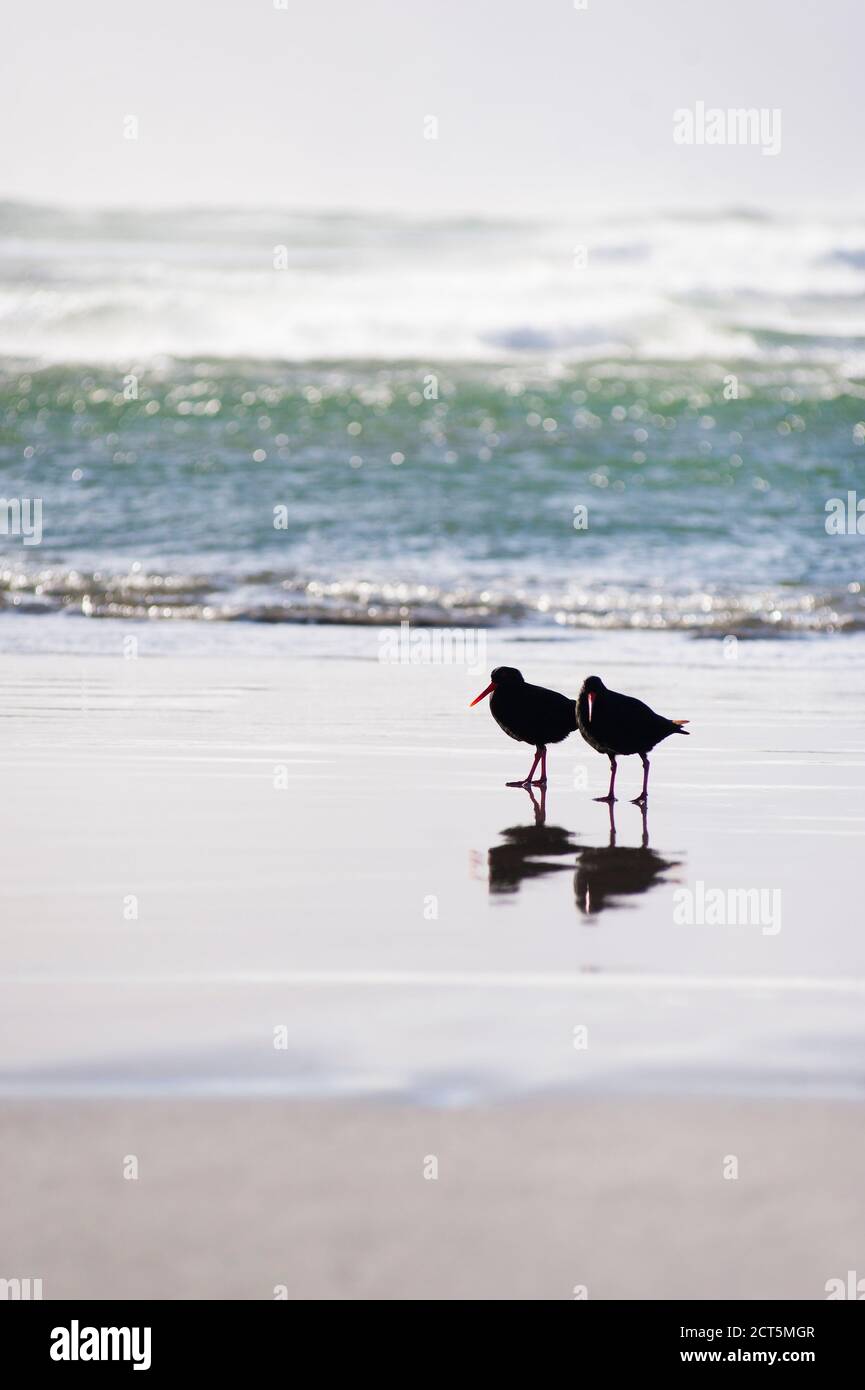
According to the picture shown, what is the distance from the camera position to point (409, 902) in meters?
4.82

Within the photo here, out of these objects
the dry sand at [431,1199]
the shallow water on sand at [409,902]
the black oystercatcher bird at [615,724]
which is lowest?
the dry sand at [431,1199]

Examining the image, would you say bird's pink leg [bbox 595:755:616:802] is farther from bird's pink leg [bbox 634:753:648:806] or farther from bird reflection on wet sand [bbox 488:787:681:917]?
bird reflection on wet sand [bbox 488:787:681:917]

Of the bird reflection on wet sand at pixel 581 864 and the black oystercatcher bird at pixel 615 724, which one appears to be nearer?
the bird reflection on wet sand at pixel 581 864

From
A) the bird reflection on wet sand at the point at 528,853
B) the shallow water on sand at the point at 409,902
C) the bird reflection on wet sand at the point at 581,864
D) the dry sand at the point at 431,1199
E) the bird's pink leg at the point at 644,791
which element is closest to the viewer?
the dry sand at the point at 431,1199

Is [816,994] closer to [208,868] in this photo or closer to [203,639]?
[208,868]

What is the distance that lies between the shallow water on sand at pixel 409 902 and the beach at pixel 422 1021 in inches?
0.6

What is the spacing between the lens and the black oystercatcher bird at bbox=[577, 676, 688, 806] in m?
6.29

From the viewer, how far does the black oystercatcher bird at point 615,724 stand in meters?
6.29

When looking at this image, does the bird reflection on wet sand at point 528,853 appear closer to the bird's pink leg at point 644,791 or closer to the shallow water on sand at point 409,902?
the shallow water on sand at point 409,902

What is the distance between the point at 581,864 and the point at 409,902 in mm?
730

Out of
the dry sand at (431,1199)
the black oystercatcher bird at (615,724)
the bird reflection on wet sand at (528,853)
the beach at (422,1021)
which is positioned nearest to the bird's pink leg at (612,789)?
the black oystercatcher bird at (615,724)

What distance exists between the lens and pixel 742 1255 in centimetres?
279

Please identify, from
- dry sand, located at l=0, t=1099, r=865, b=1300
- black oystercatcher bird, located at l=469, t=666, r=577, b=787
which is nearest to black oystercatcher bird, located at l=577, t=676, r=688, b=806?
black oystercatcher bird, located at l=469, t=666, r=577, b=787

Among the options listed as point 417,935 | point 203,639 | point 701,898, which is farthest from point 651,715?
point 203,639
